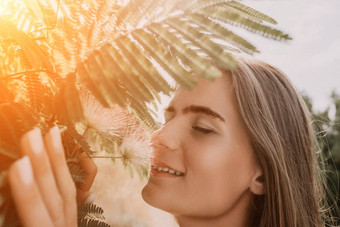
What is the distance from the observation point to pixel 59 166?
2.68ft

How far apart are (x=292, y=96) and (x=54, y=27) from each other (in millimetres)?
2054

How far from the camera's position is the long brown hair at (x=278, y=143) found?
7.58ft

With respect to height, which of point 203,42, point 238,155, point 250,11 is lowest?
point 238,155

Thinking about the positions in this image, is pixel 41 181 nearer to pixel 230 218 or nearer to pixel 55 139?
pixel 55 139

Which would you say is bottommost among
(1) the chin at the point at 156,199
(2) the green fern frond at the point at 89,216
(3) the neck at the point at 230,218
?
(3) the neck at the point at 230,218

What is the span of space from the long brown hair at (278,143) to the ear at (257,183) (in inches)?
1.4

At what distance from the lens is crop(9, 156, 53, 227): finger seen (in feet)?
2.45

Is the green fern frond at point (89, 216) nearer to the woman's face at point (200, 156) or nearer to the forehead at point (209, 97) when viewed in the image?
the woman's face at point (200, 156)

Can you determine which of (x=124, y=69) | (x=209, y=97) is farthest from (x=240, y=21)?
(x=209, y=97)

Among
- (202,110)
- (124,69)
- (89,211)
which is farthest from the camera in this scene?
(202,110)

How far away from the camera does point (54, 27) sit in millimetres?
1022

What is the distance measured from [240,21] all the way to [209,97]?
1.15 meters

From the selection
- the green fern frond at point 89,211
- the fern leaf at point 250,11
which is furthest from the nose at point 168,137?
the fern leaf at point 250,11

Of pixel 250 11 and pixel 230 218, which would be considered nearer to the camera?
pixel 250 11
